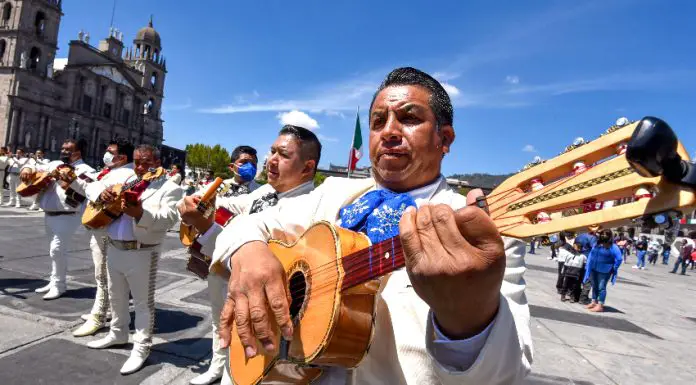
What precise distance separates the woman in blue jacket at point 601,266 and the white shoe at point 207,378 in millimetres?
8867

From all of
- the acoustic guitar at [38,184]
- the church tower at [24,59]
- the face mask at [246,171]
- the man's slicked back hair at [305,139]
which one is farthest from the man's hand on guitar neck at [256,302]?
the church tower at [24,59]

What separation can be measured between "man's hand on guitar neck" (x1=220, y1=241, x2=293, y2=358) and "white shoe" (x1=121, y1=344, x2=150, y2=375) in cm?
302

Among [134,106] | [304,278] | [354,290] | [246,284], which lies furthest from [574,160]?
[134,106]

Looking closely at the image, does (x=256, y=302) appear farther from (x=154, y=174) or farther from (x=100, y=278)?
(x=100, y=278)

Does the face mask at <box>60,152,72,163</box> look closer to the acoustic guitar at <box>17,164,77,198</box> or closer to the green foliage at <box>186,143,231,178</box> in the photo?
the acoustic guitar at <box>17,164,77,198</box>

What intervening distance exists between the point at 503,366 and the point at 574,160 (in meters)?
0.71

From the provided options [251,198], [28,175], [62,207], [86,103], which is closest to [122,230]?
[251,198]

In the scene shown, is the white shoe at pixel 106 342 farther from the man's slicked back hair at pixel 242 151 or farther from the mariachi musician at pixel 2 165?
the mariachi musician at pixel 2 165

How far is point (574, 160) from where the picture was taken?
1.35 metres

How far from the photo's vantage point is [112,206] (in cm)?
431

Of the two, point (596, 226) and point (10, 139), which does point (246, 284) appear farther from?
point (10, 139)

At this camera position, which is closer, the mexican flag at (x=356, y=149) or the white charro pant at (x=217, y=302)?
the white charro pant at (x=217, y=302)

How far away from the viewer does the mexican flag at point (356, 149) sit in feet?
42.8

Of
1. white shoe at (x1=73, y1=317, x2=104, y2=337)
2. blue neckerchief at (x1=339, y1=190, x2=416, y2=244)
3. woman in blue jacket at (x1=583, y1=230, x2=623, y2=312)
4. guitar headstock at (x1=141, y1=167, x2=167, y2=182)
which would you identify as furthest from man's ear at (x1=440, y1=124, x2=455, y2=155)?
woman in blue jacket at (x1=583, y1=230, x2=623, y2=312)
